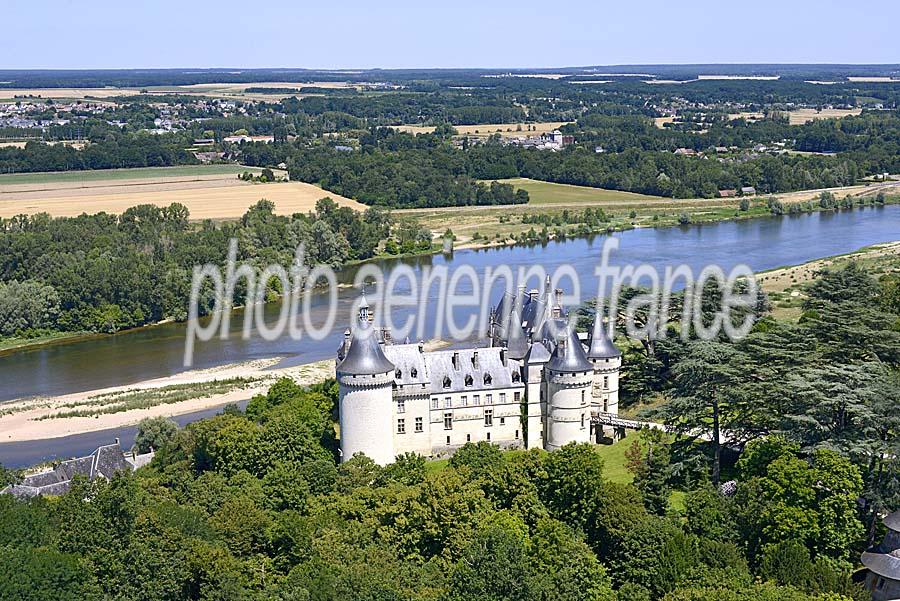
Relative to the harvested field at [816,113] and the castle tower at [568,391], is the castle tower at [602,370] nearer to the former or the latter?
the castle tower at [568,391]

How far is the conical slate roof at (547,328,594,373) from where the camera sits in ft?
116

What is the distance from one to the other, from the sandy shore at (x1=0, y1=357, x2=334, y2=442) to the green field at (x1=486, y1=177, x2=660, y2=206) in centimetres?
5441

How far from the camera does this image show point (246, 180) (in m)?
108

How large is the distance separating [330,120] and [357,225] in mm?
91931

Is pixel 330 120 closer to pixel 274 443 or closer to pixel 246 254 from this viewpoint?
pixel 246 254

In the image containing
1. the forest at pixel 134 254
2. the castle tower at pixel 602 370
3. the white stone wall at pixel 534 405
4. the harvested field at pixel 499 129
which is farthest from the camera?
the harvested field at pixel 499 129

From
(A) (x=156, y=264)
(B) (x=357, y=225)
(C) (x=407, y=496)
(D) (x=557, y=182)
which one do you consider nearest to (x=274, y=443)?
(C) (x=407, y=496)

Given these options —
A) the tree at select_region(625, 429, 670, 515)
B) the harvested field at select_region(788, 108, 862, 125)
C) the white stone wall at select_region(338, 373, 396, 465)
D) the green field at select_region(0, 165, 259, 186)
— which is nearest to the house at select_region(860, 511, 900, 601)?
the tree at select_region(625, 429, 670, 515)

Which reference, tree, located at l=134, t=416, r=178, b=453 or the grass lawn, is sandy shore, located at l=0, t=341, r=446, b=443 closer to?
tree, located at l=134, t=416, r=178, b=453

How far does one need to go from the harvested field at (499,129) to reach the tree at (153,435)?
115640 mm

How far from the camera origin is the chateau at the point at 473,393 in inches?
1368

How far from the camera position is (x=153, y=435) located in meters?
38.5

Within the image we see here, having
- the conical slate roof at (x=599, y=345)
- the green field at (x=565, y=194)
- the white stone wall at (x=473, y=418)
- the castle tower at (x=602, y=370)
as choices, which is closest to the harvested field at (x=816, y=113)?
the green field at (x=565, y=194)

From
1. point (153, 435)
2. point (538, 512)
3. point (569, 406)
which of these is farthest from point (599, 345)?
point (153, 435)
